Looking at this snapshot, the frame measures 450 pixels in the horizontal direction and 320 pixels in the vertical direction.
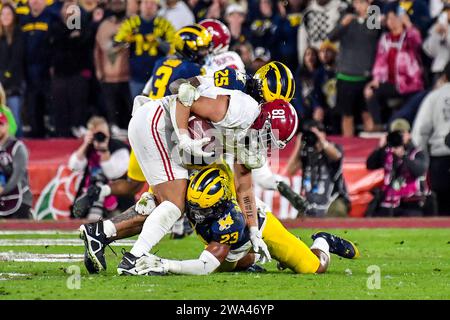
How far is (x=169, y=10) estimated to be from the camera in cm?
1481

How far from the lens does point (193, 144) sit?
7910mm

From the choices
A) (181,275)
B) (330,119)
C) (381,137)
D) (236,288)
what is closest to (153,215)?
(181,275)

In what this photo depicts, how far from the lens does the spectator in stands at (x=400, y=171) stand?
1290 cm

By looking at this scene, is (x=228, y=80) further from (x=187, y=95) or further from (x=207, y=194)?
(x=207, y=194)

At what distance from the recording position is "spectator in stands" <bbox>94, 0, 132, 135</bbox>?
14578mm

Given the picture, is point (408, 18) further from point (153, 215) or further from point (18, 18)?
point (153, 215)

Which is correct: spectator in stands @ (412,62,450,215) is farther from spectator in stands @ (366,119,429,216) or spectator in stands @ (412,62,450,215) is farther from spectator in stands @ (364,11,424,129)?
spectator in stands @ (364,11,424,129)

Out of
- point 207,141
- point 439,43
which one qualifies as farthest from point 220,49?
point 207,141

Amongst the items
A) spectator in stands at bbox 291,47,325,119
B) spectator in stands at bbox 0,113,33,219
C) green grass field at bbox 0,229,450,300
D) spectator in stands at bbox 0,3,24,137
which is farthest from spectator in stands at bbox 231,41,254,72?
green grass field at bbox 0,229,450,300

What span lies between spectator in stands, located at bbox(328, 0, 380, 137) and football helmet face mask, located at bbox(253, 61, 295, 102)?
5.75m

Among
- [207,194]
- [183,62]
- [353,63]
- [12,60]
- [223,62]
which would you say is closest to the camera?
[207,194]

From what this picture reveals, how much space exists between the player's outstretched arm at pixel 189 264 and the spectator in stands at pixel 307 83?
6.45m

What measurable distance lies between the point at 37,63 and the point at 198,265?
7802 millimetres
